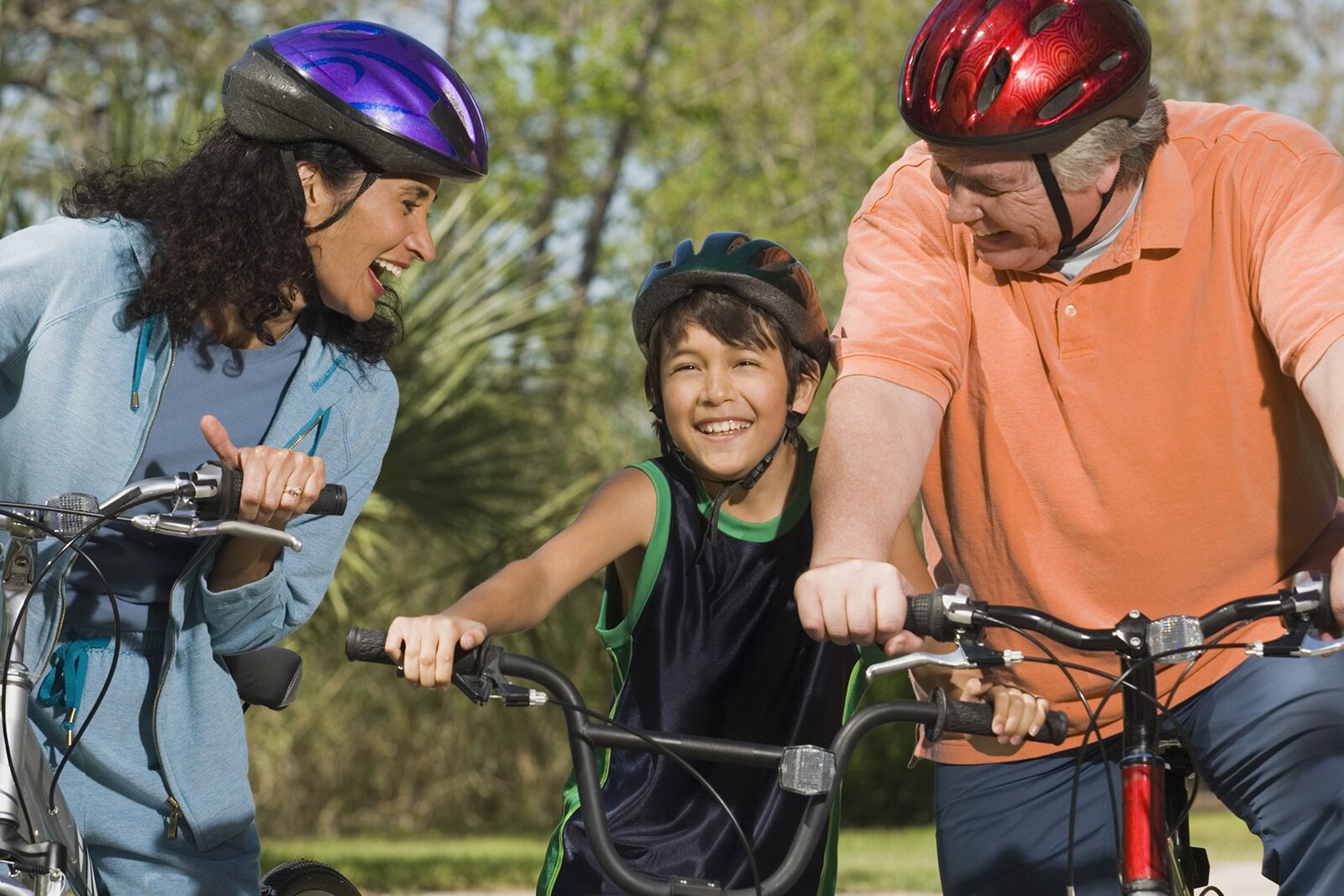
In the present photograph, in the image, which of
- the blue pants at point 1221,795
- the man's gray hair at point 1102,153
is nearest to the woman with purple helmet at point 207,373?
the man's gray hair at point 1102,153

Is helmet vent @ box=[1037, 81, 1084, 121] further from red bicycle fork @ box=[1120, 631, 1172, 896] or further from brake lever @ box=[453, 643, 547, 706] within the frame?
brake lever @ box=[453, 643, 547, 706]

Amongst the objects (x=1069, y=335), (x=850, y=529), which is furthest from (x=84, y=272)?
(x=1069, y=335)

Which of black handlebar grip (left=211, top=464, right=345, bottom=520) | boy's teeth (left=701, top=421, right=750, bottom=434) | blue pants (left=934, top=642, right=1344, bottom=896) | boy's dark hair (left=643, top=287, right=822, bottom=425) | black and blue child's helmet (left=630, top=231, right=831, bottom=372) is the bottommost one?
blue pants (left=934, top=642, right=1344, bottom=896)

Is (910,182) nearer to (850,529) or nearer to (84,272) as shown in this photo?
(850,529)

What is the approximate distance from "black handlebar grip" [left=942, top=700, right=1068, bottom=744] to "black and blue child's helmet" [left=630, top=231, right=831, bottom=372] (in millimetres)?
1420

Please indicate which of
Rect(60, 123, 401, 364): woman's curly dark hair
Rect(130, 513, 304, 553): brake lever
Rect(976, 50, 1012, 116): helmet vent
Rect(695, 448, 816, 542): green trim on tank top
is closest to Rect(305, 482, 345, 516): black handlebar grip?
Rect(130, 513, 304, 553): brake lever

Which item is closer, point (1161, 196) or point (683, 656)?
point (1161, 196)

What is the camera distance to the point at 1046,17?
3195 mm

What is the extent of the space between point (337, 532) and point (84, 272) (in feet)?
2.51

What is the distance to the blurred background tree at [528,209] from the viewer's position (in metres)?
9.75

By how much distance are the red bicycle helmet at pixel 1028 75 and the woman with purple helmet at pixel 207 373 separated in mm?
1055

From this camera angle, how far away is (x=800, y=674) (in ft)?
12.3

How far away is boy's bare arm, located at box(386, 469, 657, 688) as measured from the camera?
8.84 ft

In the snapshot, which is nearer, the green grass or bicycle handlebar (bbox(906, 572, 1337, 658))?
bicycle handlebar (bbox(906, 572, 1337, 658))
